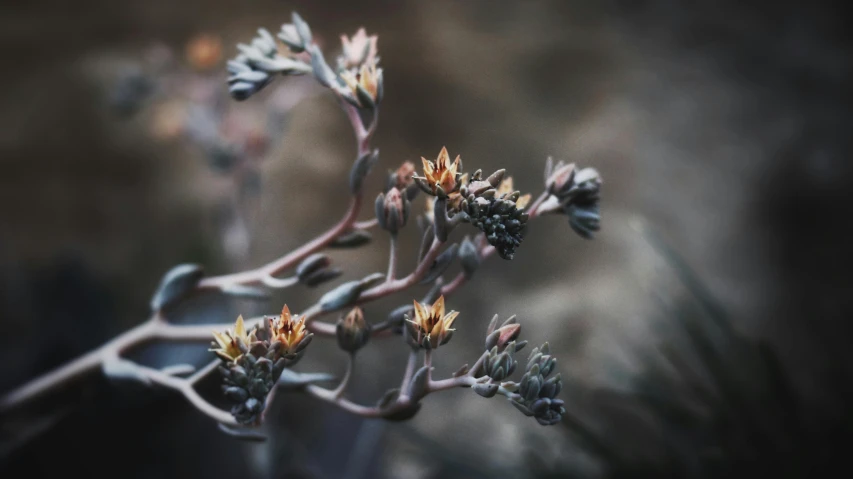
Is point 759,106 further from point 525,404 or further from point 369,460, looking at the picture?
Result: point 525,404

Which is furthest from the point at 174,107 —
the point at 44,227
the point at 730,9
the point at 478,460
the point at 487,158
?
the point at 730,9

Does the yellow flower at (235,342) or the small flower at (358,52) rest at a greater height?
the small flower at (358,52)

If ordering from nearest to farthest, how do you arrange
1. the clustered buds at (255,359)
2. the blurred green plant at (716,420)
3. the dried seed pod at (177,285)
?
the clustered buds at (255,359) → the dried seed pod at (177,285) → the blurred green plant at (716,420)

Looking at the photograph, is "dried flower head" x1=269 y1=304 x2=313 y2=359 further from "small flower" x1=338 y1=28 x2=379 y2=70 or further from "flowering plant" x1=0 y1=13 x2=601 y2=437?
"small flower" x1=338 y1=28 x2=379 y2=70

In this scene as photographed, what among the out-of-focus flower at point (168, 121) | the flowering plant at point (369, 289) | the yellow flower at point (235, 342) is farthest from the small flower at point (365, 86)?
the out-of-focus flower at point (168, 121)

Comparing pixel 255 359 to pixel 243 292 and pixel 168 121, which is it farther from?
pixel 168 121

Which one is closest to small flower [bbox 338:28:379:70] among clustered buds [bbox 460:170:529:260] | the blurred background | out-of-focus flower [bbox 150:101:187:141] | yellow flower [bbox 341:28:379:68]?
yellow flower [bbox 341:28:379:68]

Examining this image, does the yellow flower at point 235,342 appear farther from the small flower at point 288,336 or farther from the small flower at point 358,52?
the small flower at point 358,52
